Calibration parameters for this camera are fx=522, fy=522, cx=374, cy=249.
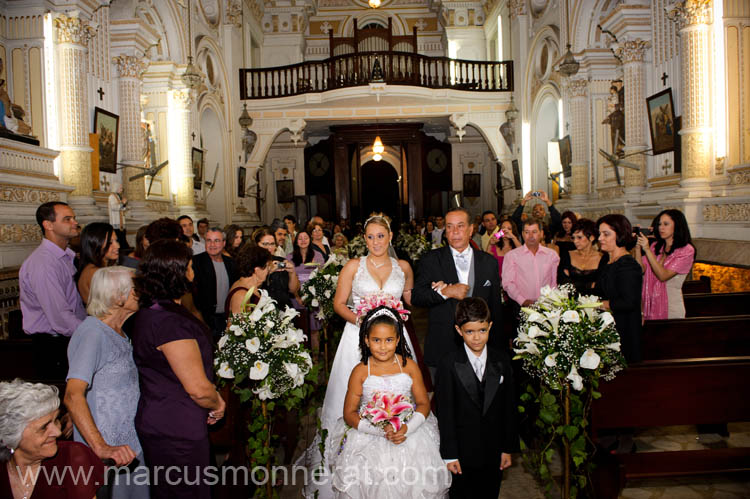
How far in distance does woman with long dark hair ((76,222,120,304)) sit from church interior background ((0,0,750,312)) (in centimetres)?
282

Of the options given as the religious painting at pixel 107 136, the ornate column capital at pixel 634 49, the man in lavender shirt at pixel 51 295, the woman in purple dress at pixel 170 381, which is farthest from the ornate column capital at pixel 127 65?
the ornate column capital at pixel 634 49

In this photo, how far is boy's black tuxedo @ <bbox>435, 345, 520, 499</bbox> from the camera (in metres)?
2.74

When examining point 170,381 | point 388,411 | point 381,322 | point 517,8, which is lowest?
point 388,411

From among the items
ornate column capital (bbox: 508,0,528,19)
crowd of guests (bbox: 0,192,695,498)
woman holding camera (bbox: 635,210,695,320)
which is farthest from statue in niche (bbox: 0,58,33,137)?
ornate column capital (bbox: 508,0,528,19)

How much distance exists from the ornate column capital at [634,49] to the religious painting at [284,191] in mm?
13480

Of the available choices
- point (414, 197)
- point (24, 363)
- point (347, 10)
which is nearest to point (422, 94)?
point (414, 197)

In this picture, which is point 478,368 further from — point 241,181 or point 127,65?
point 241,181

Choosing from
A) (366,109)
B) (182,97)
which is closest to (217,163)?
(182,97)

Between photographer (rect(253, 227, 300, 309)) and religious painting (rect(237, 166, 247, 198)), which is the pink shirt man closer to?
photographer (rect(253, 227, 300, 309))

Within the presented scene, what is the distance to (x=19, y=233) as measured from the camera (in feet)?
20.7

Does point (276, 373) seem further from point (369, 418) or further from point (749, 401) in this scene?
point (749, 401)

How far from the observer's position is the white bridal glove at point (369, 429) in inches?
107

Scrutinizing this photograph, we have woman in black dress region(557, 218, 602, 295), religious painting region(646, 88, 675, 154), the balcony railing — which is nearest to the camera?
woman in black dress region(557, 218, 602, 295)

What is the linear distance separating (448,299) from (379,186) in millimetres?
24478
